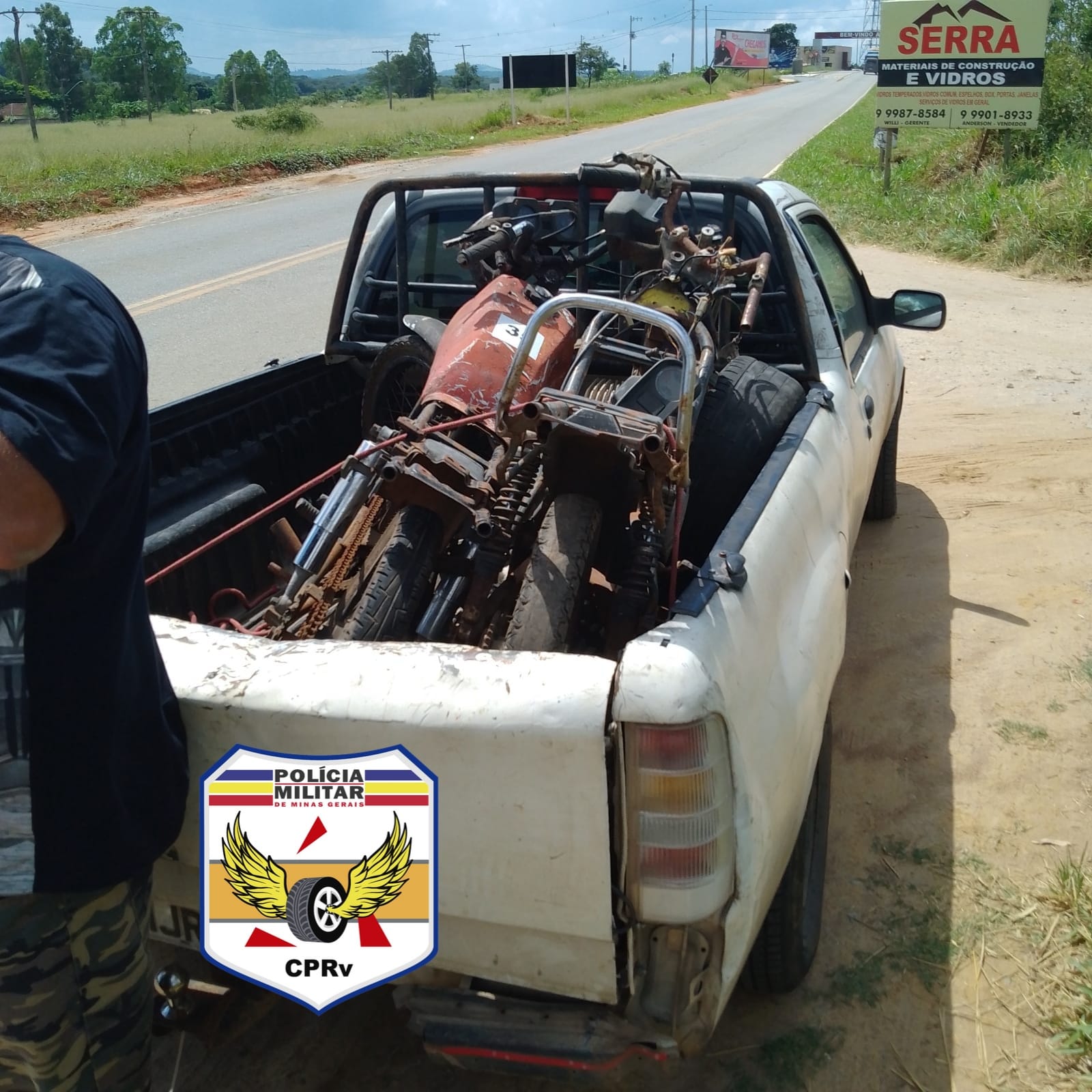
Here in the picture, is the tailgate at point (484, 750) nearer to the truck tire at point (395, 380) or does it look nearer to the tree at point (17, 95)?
the truck tire at point (395, 380)

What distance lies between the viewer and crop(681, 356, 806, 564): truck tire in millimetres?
2936

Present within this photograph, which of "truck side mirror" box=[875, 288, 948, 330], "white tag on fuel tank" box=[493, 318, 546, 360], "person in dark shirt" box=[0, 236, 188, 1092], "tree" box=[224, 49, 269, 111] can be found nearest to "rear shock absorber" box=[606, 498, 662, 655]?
"white tag on fuel tank" box=[493, 318, 546, 360]

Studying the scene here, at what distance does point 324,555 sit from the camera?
103 inches

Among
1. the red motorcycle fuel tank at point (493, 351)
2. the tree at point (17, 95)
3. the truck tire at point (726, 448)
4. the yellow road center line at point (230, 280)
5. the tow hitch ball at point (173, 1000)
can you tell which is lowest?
the tow hitch ball at point (173, 1000)

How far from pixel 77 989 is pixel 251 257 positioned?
13227mm

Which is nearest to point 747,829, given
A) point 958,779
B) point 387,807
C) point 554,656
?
point 554,656

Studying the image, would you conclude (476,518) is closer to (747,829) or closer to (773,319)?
(747,829)

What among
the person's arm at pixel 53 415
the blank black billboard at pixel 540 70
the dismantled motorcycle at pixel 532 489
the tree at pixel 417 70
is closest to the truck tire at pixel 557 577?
the dismantled motorcycle at pixel 532 489

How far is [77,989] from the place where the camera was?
1754 millimetres

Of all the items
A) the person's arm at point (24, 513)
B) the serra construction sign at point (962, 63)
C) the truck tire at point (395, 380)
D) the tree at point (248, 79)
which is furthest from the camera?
the tree at point (248, 79)

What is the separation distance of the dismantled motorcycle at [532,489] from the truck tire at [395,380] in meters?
0.38

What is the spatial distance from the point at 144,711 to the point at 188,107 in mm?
76022

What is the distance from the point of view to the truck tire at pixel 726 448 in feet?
9.63

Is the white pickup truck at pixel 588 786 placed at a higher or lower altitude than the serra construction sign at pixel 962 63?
lower
